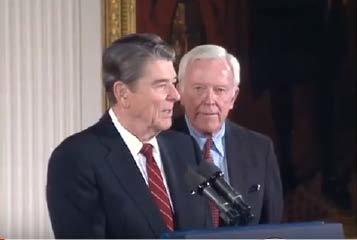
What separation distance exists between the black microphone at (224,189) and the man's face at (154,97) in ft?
1.02

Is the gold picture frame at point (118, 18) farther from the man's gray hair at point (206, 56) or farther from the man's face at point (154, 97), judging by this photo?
the man's face at point (154, 97)

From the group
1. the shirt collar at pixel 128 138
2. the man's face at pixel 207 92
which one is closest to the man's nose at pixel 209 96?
the man's face at pixel 207 92

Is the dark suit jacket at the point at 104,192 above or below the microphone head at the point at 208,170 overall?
below

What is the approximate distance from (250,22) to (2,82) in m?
0.97

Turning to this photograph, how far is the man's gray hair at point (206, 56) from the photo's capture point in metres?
2.75

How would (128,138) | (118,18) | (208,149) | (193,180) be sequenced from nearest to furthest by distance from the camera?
(193,180)
(128,138)
(208,149)
(118,18)

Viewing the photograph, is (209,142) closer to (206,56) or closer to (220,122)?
(220,122)

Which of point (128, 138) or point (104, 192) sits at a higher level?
point (128, 138)

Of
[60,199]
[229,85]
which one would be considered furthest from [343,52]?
[60,199]

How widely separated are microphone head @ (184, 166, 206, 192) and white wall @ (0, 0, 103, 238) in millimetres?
829

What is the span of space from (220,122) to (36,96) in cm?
69

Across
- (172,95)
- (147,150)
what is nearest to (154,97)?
(172,95)

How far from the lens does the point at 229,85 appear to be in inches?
110

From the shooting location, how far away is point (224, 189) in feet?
7.00
